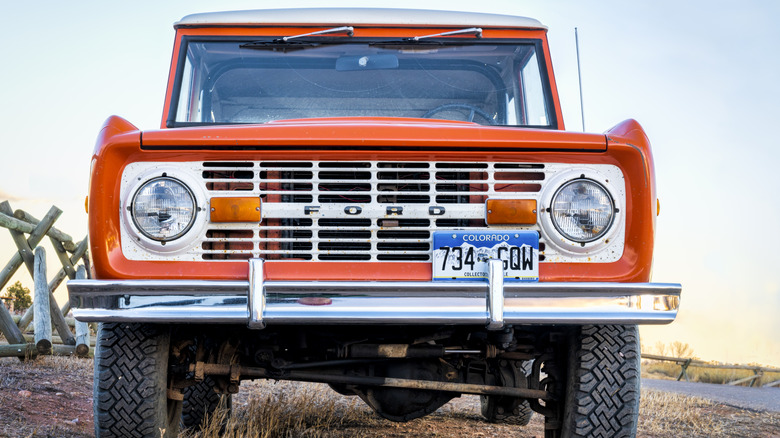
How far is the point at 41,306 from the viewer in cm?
754

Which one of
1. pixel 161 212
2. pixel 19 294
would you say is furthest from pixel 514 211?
pixel 19 294

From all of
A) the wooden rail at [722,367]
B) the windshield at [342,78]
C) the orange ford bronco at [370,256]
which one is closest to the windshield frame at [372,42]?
the windshield at [342,78]

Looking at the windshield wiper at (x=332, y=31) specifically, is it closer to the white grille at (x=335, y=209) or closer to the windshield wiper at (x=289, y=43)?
the windshield wiper at (x=289, y=43)

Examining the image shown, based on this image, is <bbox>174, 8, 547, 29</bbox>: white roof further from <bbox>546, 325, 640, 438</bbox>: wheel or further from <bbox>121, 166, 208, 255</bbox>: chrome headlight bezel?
<bbox>546, 325, 640, 438</bbox>: wheel

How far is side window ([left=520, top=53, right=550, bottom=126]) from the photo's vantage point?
163 inches

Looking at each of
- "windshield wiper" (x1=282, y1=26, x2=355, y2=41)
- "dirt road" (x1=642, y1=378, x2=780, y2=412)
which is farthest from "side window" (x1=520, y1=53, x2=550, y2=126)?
"dirt road" (x1=642, y1=378, x2=780, y2=412)

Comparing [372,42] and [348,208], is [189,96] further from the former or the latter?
[348,208]

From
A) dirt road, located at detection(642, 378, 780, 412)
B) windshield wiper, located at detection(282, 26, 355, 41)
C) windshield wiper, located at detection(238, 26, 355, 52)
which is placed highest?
windshield wiper, located at detection(282, 26, 355, 41)

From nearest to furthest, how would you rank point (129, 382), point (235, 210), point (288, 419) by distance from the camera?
point (235, 210)
point (129, 382)
point (288, 419)

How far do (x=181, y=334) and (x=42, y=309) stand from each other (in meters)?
5.11

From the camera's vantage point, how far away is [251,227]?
2.82 m

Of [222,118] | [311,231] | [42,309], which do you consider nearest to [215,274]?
[311,231]

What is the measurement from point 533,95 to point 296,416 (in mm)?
2731

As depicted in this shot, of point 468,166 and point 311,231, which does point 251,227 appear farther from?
point 468,166
